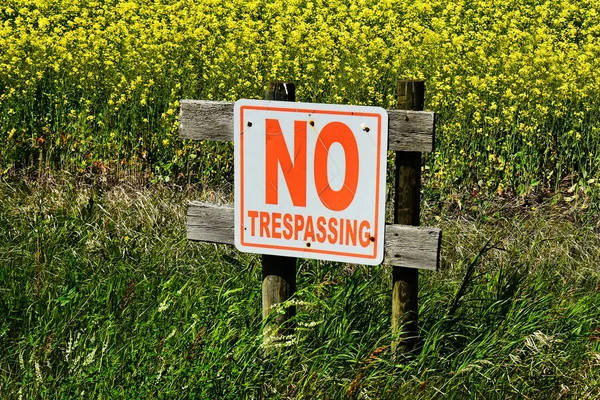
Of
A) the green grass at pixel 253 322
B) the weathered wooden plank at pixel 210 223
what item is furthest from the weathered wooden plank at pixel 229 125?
the green grass at pixel 253 322

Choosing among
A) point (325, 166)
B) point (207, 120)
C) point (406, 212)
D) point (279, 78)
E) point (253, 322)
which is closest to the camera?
point (325, 166)

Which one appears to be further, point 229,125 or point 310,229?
point 229,125

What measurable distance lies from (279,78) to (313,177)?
4.05 meters

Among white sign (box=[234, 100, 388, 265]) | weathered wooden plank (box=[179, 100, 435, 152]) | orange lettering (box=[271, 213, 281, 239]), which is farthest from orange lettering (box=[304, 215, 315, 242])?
weathered wooden plank (box=[179, 100, 435, 152])

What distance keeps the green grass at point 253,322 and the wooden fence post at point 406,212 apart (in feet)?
0.27

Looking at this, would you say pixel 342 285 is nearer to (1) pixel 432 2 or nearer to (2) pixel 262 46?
(2) pixel 262 46

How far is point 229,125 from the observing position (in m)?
3.83

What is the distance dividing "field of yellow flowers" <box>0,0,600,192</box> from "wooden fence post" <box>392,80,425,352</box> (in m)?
2.65

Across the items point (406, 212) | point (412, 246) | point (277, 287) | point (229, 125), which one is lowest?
point (277, 287)

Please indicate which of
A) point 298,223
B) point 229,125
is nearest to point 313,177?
point 298,223

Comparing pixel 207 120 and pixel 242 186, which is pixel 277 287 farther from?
pixel 207 120

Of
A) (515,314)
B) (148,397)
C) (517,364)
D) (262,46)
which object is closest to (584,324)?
(515,314)

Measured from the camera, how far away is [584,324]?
13.9 ft

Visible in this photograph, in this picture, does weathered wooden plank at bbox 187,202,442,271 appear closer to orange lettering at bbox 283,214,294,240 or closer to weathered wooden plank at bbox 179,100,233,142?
orange lettering at bbox 283,214,294,240
